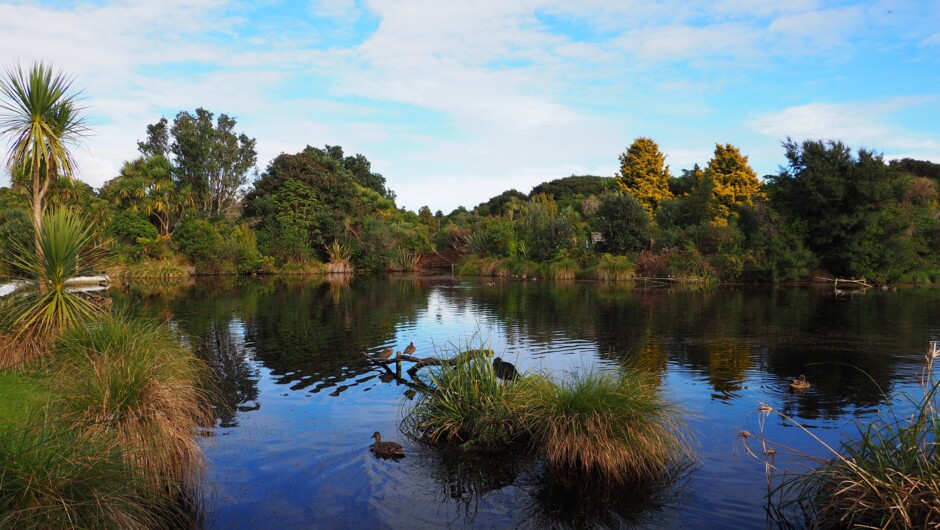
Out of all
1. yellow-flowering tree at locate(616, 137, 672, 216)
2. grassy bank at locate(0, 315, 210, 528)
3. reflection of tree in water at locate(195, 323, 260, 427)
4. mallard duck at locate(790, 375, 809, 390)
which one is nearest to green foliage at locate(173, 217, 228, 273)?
reflection of tree in water at locate(195, 323, 260, 427)

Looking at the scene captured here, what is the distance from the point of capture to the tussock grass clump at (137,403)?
20.7ft

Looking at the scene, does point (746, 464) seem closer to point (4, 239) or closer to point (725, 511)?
point (725, 511)

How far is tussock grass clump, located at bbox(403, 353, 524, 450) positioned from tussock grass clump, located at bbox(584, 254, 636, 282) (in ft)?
114

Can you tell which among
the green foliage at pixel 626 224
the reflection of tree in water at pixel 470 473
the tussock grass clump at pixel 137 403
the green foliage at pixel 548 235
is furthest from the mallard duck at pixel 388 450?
the green foliage at pixel 548 235

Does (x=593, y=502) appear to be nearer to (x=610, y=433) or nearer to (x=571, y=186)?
(x=610, y=433)

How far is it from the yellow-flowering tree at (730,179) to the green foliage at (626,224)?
9371 millimetres

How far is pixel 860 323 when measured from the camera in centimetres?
2064

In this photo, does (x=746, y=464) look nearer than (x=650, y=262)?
Yes

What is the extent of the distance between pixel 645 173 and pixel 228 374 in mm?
49676

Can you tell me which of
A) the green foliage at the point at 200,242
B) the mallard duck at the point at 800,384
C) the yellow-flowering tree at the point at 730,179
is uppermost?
the yellow-flowering tree at the point at 730,179

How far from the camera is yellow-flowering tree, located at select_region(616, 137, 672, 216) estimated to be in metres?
56.3

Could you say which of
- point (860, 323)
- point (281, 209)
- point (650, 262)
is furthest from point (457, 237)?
point (860, 323)

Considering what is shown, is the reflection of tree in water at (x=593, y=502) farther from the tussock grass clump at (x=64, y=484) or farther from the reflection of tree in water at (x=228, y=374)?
the reflection of tree in water at (x=228, y=374)

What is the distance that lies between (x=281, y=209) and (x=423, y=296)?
77.7ft
